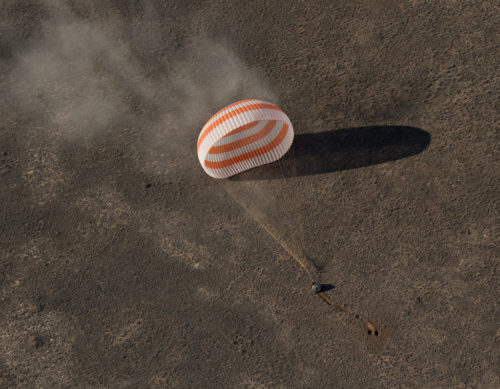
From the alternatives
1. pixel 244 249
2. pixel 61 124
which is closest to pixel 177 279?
pixel 244 249

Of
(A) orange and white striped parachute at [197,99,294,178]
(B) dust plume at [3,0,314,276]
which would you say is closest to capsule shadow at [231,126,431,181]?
(B) dust plume at [3,0,314,276]

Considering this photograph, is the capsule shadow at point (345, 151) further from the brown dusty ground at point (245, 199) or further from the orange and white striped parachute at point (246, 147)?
the orange and white striped parachute at point (246, 147)

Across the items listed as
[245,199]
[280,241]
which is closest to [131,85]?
[245,199]

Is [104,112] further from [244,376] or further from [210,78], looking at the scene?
[244,376]

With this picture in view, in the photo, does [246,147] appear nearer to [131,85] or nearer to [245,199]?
[245,199]

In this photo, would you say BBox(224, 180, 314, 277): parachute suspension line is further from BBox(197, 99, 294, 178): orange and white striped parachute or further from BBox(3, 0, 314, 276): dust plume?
BBox(197, 99, 294, 178): orange and white striped parachute

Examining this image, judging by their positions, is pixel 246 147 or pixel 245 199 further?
pixel 245 199

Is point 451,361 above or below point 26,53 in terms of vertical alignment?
below
